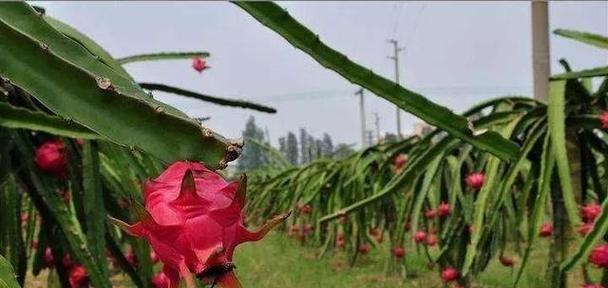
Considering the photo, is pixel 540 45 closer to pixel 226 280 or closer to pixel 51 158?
pixel 51 158

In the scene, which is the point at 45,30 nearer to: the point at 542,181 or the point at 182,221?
the point at 182,221

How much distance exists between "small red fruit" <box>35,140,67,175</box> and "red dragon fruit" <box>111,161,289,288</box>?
0.91 metres

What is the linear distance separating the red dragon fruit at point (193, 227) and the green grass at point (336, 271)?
2439 millimetres

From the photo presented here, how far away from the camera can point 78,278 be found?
1377mm

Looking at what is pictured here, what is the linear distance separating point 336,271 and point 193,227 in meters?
3.57

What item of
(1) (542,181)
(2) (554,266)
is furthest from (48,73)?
(2) (554,266)

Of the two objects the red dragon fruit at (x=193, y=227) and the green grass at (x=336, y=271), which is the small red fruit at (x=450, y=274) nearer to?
the green grass at (x=336, y=271)

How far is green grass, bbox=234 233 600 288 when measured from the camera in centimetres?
334

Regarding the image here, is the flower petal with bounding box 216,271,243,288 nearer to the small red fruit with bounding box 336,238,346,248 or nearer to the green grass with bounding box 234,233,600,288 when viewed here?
the green grass with bounding box 234,233,600,288

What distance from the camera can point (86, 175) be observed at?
1.20m

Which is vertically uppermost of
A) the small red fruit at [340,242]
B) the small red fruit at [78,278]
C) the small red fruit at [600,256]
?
the small red fruit at [600,256]

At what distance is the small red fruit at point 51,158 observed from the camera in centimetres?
124

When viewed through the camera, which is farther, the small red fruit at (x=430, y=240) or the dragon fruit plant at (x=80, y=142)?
the small red fruit at (x=430, y=240)

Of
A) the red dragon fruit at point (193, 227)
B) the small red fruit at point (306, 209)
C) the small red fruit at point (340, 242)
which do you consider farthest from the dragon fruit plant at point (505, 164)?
the small red fruit at point (306, 209)
